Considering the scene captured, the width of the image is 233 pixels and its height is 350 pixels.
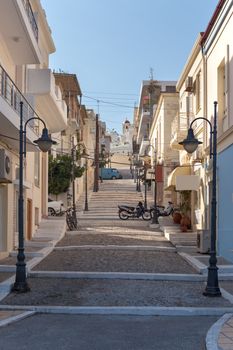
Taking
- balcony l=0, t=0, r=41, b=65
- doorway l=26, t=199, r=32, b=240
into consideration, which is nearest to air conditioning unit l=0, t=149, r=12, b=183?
balcony l=0, t=0, r=41, b=65

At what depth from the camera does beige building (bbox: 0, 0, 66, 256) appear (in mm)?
15238

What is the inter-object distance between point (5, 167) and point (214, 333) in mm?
9154

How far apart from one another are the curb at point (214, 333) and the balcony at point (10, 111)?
7305 millimetres

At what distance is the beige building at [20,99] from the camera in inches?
600

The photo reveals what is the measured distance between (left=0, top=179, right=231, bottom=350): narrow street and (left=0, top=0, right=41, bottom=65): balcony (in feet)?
20.6

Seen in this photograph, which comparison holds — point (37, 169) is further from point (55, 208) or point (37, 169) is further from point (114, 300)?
point (114, 300)

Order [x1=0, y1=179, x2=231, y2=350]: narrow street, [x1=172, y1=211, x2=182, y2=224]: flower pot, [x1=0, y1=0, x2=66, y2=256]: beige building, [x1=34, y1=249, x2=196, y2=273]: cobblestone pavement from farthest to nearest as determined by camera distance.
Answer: [x1=172, y1=211, x2=182, y2=224]: flower pot < [x1=0, y1=0, x2=66, y2=256]: beige building < [x1=34, y1=249, x2=196, y2=273]: cobblestone pavement < [x1=0, y1=179, x2=231, y2=350]: narrow street

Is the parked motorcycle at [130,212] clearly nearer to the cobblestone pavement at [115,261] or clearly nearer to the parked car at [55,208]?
the parked car at [55,208]

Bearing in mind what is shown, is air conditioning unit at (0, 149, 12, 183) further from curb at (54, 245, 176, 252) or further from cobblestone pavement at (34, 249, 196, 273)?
curb at (54, 245, 176, 252)

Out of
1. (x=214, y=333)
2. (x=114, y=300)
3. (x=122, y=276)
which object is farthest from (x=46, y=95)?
(x=214, y=333)

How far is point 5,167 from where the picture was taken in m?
15.7

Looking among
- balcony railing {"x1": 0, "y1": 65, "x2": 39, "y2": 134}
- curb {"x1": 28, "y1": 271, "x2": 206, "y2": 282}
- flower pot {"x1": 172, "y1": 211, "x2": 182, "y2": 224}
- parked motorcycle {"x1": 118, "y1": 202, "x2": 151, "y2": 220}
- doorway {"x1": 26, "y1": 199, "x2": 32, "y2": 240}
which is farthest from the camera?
parked motorcycle {"x1": 118, "y1": 202, "x2": 151, "y2": 220}

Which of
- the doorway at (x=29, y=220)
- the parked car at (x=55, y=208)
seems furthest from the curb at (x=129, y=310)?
the parked car at (x=55, y=208)

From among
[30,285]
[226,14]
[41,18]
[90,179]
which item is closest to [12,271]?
[30,285]
